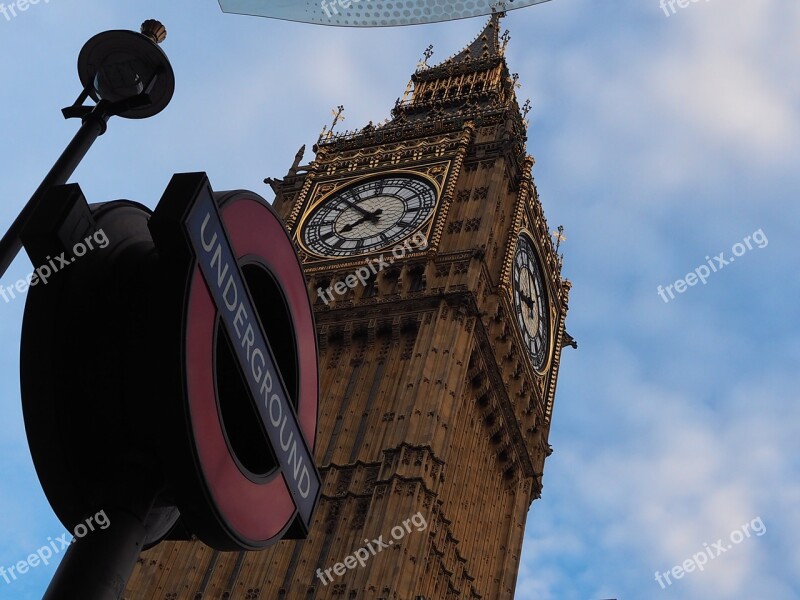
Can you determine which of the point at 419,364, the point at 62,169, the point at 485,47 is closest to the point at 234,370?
the point at 62,169

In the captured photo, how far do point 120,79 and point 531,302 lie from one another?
3932 centimetres

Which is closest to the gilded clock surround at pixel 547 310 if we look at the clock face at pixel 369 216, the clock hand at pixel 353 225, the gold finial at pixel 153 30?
the clock face at pixel 369 216

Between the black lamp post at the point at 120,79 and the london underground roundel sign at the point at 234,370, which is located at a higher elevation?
the black lamp post at the point at 120,79

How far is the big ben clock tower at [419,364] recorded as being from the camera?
125 feet

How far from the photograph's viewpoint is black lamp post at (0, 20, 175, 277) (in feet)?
45.2

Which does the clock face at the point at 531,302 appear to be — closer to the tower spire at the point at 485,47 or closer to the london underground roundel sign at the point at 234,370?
the tower spire at the point at 485,47

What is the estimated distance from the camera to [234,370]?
12.6 metres

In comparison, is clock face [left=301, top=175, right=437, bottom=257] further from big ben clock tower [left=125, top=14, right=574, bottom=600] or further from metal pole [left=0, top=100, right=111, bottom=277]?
metal pole [left=0, top=100, right=111, bottom=277]

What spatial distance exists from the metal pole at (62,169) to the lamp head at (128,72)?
0.95 ft

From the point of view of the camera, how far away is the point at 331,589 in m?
36.6

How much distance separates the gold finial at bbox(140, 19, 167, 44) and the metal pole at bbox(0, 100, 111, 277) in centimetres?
120

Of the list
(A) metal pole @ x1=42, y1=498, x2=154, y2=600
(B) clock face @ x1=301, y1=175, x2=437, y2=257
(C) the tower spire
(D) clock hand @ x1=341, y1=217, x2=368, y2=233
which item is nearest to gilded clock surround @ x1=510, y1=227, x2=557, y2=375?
(B) clock face @ x1=301, y1=175, x2=437, y2=257

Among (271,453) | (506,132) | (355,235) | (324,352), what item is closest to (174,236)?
(271,453)

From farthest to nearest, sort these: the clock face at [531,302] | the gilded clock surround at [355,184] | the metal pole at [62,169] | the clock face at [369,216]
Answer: the clock face at [531,302], the clock face at [369,216], the gilded clock surround at [355,184], the metal pole at [62,169]
